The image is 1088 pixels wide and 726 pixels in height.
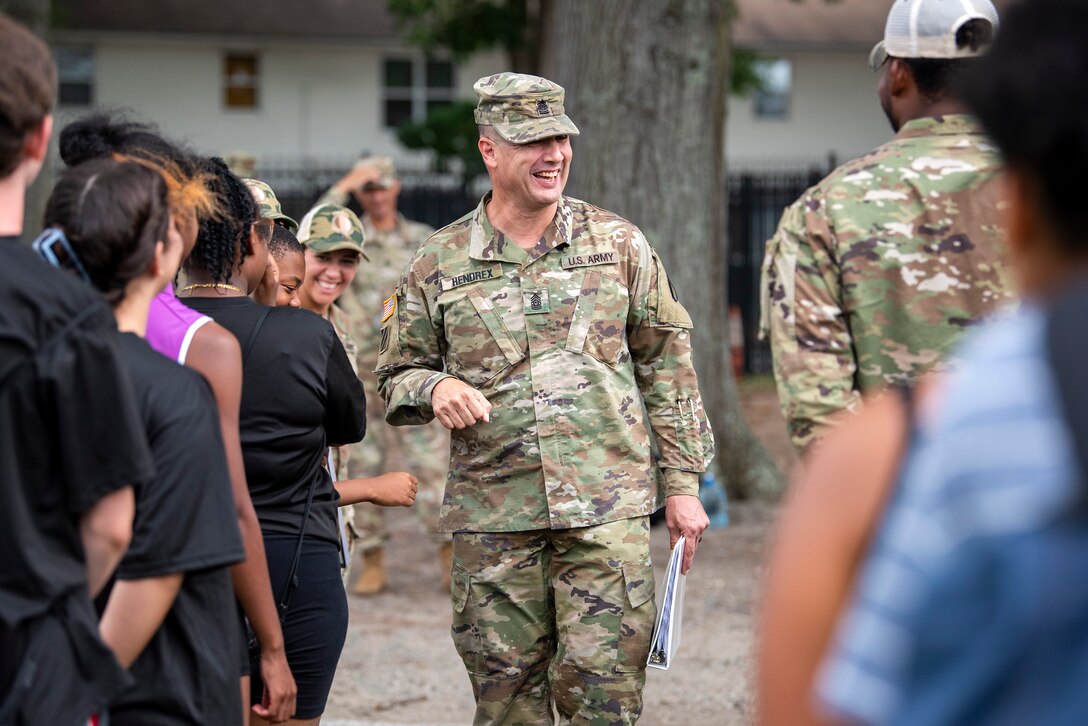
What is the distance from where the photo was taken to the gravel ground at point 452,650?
18.4 feet

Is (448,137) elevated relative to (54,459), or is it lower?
lower

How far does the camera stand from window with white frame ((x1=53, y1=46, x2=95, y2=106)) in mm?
28141

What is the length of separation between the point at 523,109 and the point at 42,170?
→ 730 centimetres

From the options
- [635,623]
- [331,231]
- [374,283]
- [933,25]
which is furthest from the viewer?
[374,283]

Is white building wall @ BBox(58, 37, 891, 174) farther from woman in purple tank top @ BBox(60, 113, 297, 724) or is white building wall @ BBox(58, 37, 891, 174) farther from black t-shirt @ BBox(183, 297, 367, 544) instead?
woman in purple tank top @ BBox(60, 113, 297, 724)

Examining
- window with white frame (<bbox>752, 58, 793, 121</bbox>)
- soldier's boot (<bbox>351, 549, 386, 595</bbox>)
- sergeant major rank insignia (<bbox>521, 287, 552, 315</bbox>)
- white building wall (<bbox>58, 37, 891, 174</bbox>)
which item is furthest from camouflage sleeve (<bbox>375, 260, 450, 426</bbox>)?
window with white frame (<bbox>752, 58, 793, 121</bbox>)

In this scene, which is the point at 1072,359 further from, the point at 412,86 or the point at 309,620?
the point at 412,86

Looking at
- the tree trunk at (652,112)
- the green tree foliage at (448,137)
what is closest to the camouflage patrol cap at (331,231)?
the tree trunk at (652,112)

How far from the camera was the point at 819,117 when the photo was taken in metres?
31.2

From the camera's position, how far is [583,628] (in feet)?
13.1

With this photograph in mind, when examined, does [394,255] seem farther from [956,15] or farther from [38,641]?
[38,641]

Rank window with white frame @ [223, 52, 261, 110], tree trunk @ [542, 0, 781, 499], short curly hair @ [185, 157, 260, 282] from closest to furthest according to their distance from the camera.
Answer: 1. short curly hair @ [185, 157, 260, 282]
2. tree trunk @ [542, 0, 781, 499]
3. window with white frame @ [223, 52, 261, 110]

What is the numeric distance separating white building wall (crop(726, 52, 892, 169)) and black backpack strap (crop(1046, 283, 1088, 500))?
30.1m

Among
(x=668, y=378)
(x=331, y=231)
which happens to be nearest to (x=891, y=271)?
(x=668, y=378)
